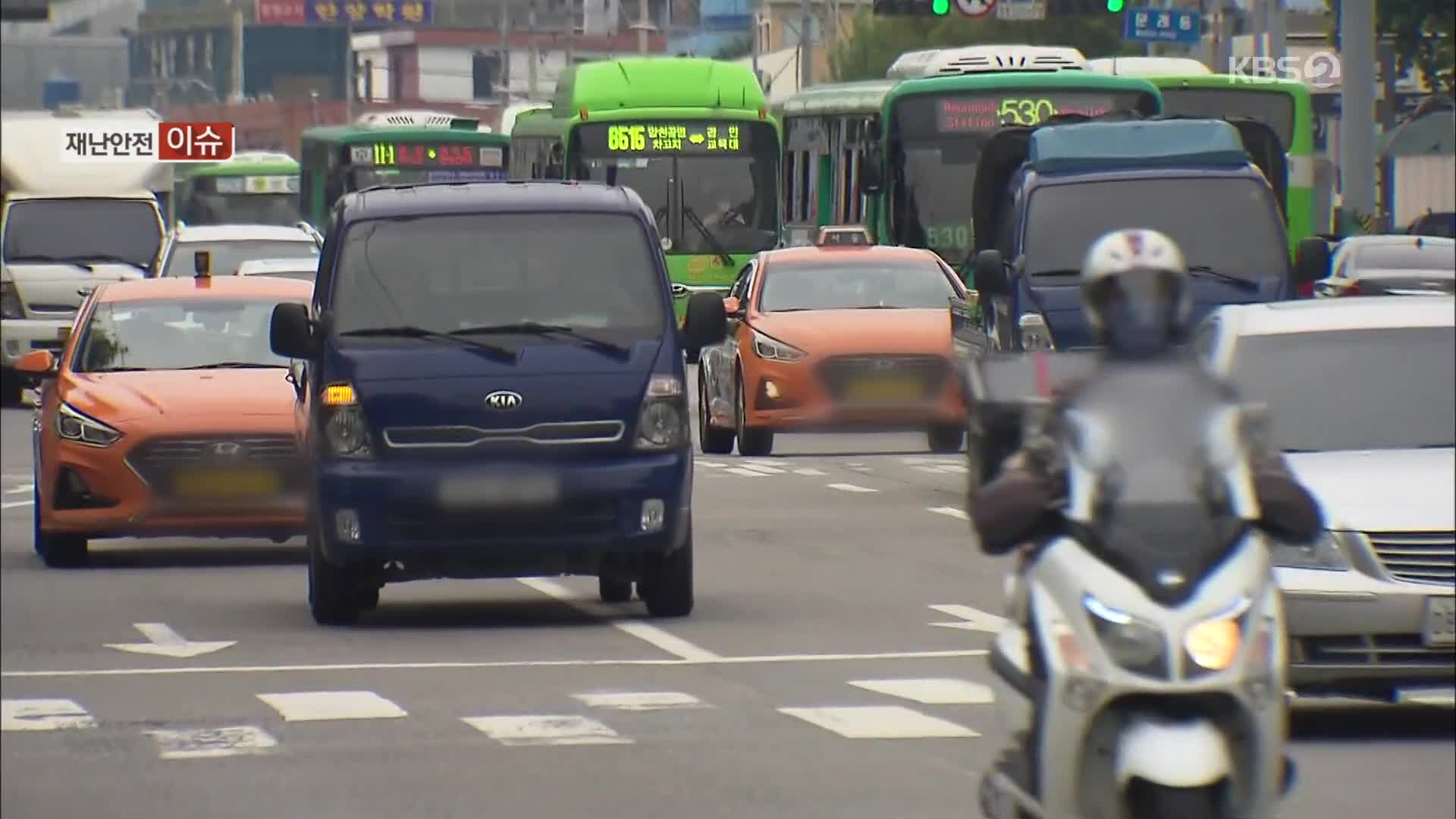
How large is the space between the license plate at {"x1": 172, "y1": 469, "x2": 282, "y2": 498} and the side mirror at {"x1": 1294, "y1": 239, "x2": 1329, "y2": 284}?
26.3 feet

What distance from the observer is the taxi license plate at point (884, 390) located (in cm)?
2731

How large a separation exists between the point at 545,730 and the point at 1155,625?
5.40 m

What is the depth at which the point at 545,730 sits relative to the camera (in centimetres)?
1255

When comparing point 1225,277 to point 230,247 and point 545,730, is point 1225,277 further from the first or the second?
point 545,730

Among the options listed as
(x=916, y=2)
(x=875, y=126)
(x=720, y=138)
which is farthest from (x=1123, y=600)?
(x=916, y=2)

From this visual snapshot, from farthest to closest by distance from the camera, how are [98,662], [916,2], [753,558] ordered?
[916,2] → [753,558] → [98,662]

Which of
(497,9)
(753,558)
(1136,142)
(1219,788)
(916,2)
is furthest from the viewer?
(497,9)

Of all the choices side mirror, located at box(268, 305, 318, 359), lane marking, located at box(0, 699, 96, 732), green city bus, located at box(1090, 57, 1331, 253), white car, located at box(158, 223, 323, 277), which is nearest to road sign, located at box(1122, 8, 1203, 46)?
green city bus, located at box(1090, 57, 1331, 253)

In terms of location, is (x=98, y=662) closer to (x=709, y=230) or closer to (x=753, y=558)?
(x=753, y=558)

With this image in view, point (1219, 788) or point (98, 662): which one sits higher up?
point (1219, 788)

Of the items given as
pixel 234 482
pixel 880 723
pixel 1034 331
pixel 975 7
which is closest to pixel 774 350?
pixel 1034 331

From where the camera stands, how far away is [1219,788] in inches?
288

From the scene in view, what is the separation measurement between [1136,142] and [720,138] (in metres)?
15.6

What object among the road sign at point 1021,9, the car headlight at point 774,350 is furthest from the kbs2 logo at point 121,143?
the car headlight at point 774,350
